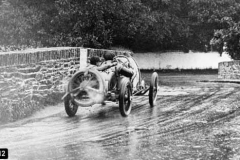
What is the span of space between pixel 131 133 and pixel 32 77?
4.73 m

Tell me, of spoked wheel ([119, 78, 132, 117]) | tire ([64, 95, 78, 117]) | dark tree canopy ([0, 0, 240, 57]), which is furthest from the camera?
dark tree canopy ([0, 0, 240, 57])

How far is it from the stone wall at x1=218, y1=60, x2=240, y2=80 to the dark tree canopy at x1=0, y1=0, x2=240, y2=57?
255 centimetres

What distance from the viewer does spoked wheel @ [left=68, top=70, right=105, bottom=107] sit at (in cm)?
1105

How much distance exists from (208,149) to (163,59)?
32.0 meters

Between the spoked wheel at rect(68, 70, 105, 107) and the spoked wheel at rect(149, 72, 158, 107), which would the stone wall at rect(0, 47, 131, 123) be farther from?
the spoked wheel at rect(149, 72, 158, 107)

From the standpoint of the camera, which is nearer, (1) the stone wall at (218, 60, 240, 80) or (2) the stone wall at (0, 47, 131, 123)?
(2) the stone wall at (0, 47, 131, 123)

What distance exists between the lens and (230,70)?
25406 millimetres

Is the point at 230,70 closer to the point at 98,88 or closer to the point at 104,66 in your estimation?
the point at 104,66

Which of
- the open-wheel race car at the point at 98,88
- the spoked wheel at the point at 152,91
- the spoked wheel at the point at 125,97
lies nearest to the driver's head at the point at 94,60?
the open-wheel race car at the point at 98,88

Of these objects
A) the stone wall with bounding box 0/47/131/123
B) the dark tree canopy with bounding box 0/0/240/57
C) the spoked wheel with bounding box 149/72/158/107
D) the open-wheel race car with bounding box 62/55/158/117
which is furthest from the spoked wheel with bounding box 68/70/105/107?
the dark tree canopy with bounding box 0/0/240/57

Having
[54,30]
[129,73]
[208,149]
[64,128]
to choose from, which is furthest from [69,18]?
[208,149]

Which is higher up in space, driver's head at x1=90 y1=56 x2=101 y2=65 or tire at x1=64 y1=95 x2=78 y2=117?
driver's head at x1=90 y1=56 x2=101 y2=65

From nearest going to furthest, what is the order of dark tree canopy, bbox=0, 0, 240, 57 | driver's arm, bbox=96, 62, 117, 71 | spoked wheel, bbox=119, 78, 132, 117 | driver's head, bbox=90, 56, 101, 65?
spoked wheel, bbox=119, 78, 132, 117, driver's arm, bbox=96, 62, 117, 71, driver's head, bbox=90, 56, 101, 65, dark tree canopy, bbox=0, 0, 240, 57

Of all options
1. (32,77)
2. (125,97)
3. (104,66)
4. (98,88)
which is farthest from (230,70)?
(98,88)
